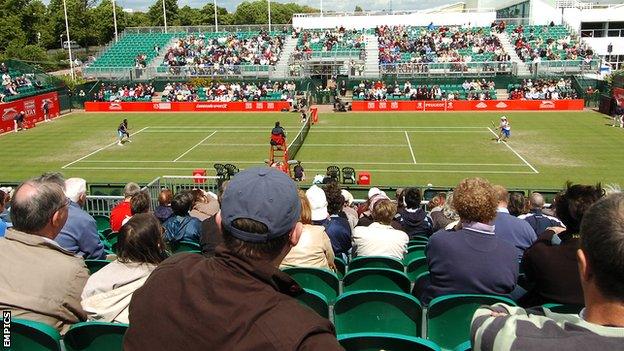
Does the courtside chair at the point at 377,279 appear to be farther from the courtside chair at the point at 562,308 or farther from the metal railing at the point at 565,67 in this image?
the metal railing at the point at 565,67

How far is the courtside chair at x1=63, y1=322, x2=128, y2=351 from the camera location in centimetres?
406

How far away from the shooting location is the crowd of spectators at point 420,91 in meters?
42.9

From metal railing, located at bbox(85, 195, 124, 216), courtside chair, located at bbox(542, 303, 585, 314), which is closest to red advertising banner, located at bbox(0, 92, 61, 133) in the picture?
metal railing, located at bbox(85, 195, 124, 216)

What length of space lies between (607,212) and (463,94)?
4291cm

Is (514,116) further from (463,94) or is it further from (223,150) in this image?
(223,150)

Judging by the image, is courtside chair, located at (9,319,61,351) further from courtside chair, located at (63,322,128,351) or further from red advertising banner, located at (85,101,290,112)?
red advertising banner, located at (85,101,290,112)

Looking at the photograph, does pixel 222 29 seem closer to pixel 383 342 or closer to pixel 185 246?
pixel 185 246

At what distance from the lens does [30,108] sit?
37094mm

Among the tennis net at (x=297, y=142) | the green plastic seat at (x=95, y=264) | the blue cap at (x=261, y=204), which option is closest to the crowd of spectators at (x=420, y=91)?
the tennis net at (x=297, y=142)

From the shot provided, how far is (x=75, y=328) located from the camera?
4078mm

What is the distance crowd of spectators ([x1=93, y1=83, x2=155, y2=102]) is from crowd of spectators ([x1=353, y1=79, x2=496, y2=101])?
16850 mm

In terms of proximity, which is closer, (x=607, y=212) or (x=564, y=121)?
(x=607, y=212)

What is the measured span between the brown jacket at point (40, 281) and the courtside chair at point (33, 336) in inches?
7.6

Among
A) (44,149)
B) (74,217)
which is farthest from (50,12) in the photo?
(74,217)
